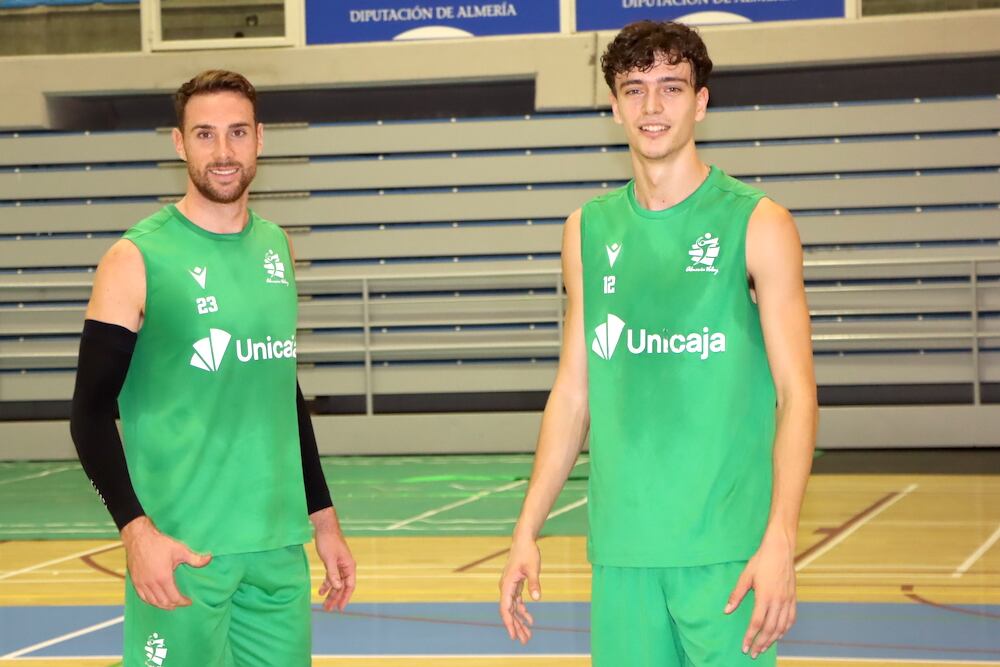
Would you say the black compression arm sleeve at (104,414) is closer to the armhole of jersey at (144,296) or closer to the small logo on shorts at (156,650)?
the armhole of jersey at (144,296)

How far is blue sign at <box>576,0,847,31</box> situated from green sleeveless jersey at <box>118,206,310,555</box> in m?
8.30

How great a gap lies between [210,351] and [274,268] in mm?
246

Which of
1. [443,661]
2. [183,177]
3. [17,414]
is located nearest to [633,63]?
[443,661]

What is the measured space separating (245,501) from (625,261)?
91cm

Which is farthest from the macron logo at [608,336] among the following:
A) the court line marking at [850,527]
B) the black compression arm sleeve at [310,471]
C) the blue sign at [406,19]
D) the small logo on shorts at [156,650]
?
the blue sign at [406,19]

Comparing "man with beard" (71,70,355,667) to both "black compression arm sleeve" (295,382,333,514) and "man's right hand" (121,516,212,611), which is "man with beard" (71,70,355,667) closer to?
"man's right hand" (121,516,212,611)

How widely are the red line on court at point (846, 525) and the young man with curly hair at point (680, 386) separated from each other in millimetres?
4114

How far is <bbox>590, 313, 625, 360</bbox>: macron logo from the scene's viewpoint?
2.56 m

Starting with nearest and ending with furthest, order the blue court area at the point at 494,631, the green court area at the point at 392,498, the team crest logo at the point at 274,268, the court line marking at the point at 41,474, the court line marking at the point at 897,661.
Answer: the team crest logo at the point at 274,268 < the court line marking at the point at 897,661 < the blue court area at the point at 494,631 < the green court area at the point at 392,498 < the court line marking at the point at 41,474

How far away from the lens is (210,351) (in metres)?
2.90

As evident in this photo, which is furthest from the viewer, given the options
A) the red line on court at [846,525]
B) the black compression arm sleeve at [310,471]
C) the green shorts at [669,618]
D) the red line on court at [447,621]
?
the red line on court at [846,525]

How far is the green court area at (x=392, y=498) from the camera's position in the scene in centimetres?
784

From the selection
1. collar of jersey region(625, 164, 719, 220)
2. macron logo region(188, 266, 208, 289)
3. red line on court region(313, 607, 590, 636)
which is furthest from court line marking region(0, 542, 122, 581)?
collar of jersey region(625, 164, 719, 220)

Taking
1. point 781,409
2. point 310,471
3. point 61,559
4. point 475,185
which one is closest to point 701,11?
point 475,185
